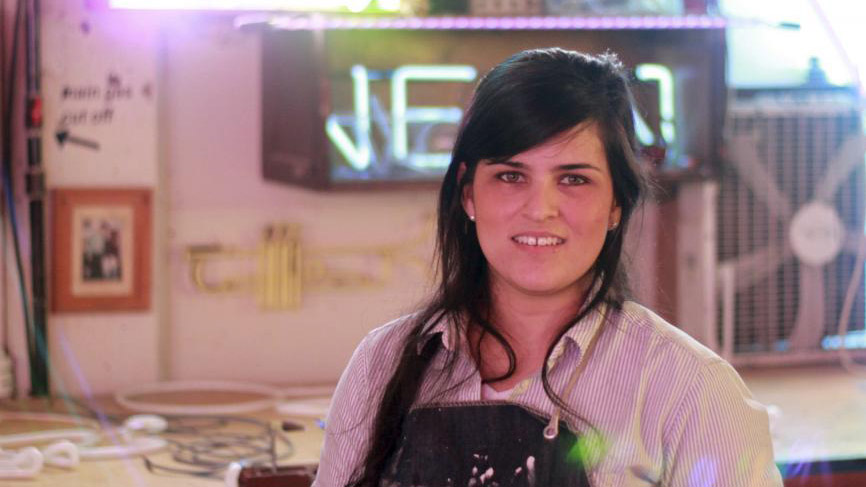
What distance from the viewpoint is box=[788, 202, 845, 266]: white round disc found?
3.52 m

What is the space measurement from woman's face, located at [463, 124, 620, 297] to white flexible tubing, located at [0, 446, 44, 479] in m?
1.42

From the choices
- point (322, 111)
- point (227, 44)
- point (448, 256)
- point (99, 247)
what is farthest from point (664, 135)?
point (448, 256)

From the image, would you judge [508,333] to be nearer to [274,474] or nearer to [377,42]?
[274,474]

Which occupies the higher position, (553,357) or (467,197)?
(467,197)

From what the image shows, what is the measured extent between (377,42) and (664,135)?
852 millimetres

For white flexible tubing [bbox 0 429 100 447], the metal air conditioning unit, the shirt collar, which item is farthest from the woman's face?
the metal air conditioning unit

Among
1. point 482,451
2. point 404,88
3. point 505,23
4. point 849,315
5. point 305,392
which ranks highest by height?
point 505,23

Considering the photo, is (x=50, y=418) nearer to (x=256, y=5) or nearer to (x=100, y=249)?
(x=100, y=249)

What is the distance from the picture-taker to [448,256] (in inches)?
63.0

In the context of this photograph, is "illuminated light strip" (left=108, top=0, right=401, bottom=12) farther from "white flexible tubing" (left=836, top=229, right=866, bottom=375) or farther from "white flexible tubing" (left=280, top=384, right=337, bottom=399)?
"white flexible tubing" (left=836, top=229, right=866, bottom=375)

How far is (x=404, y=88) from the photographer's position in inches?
125

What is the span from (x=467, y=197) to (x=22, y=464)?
1422mm

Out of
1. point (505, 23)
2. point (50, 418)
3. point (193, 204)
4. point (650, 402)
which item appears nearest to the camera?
point (650, 402)

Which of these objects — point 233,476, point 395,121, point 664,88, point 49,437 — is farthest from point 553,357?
point 664,88
